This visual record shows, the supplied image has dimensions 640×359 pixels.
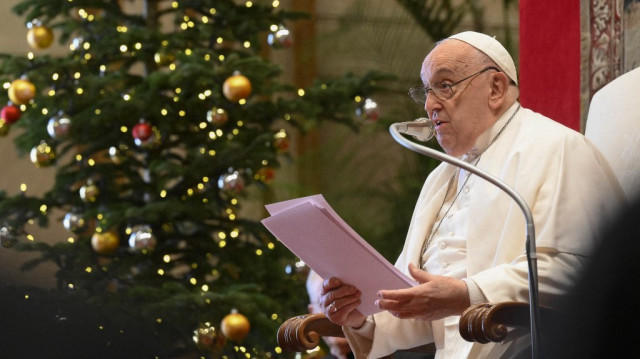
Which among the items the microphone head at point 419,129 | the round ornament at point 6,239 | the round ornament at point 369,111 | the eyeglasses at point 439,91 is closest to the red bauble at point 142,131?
the round ornament at point 369,111

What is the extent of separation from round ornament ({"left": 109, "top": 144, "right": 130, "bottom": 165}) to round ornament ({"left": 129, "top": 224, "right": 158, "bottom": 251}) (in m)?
0.53

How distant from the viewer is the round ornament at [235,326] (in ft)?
17.1

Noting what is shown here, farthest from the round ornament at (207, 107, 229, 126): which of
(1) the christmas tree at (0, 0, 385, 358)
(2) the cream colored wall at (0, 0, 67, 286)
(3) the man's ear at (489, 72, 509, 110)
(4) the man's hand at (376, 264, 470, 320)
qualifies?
(4) the man's hand at (376, 264, 470, 320)

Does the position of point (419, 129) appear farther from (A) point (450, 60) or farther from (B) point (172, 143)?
(B) point (172, 143)

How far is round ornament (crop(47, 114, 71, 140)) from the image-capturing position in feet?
17.6

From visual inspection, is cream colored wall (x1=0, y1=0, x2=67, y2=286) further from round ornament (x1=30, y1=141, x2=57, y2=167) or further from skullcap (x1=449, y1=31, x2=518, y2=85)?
skullcap (x1=449, y1=31, x2=518, y2=85)

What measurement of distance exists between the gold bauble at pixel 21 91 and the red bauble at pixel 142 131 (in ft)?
1.76

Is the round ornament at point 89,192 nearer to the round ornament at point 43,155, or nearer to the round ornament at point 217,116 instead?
the round ornament at point 43,155

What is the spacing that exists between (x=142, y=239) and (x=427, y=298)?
307 centimetres

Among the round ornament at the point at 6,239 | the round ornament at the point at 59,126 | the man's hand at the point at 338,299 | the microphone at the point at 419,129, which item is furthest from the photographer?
the round ornament at the point at 59,126

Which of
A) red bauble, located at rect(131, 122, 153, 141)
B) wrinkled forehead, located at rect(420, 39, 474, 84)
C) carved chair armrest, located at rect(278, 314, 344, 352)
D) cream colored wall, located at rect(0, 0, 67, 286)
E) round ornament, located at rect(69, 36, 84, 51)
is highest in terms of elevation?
wrinkled forehead, located at rect(420, 39, 474, 84)

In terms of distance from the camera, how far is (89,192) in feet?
18.1

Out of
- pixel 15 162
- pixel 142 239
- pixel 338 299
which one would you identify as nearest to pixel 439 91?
pixel 338 299

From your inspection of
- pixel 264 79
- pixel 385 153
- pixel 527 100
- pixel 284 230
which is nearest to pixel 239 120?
pixel 264 79
